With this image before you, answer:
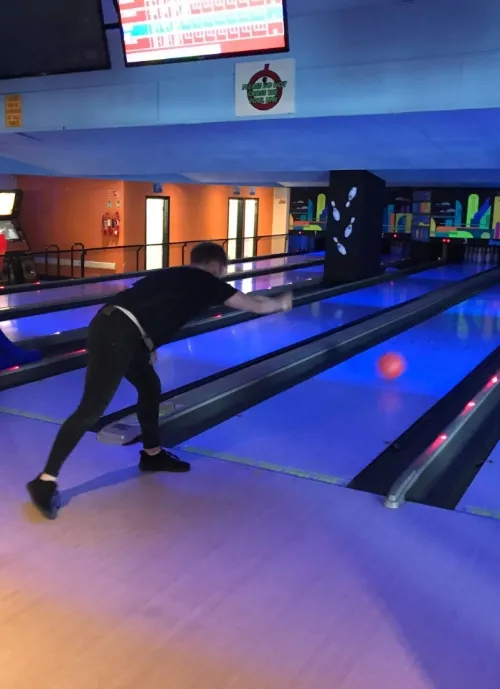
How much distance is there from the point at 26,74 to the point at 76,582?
13.9ft

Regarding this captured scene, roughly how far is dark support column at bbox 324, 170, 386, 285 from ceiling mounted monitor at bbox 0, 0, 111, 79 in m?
4.48

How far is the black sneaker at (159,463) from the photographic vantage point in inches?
117

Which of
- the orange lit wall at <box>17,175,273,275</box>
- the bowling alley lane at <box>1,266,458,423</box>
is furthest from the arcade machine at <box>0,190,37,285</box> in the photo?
the bowling alley lane at <box>1,266,458,423</box>

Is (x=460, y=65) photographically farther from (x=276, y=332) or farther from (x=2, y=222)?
(x=2, y=222)

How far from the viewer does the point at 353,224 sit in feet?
30.0

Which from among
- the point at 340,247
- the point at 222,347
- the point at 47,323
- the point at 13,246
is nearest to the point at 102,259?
the point at 13,246

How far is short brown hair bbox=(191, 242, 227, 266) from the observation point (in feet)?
8.84

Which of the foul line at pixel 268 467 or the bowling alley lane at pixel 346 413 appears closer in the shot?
the foul line at pixel 268 467

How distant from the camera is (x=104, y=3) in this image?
17.3 ft

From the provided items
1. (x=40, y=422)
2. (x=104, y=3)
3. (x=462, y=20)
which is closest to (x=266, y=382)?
(x=40, y=422)

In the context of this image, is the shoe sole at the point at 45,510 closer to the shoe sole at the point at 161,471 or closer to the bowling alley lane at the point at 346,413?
the shoe sole at the point at 161,471

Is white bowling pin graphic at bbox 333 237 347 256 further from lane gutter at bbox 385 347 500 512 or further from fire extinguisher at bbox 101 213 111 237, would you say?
lane gutter at bbox 385 347 500 512

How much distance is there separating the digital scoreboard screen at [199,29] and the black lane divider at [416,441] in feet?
7.80

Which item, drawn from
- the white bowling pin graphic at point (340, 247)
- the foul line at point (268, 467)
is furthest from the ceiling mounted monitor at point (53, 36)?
the white bowling pin graphic at point (340, 247)
